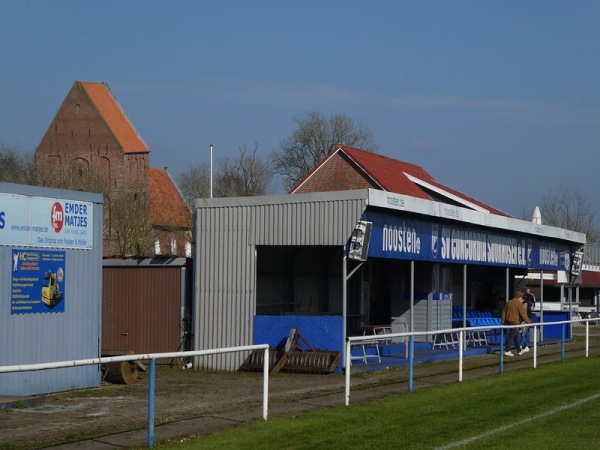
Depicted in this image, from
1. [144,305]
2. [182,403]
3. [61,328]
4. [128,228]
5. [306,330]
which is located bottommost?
[182,403]

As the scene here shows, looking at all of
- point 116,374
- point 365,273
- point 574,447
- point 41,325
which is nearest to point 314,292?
point 365,273

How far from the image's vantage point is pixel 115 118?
83.4m

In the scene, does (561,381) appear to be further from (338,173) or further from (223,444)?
(338,173)

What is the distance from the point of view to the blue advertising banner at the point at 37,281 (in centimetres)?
1658

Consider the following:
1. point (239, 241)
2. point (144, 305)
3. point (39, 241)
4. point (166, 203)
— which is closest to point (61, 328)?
point (39, 241)

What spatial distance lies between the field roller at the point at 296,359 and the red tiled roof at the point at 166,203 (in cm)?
4674

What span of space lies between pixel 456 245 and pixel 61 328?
39.1ft

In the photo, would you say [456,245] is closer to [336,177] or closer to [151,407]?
[336,177]

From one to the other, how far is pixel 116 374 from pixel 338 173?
73.9ft

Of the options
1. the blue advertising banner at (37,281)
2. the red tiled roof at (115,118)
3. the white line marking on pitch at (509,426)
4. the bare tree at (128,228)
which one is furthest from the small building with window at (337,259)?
the red tiled roof at (115,118)

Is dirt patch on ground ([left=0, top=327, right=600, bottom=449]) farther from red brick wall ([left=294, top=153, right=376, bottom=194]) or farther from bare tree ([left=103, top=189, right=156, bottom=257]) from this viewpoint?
bare tree ([left=103, top=189, right=156, bottom=257])

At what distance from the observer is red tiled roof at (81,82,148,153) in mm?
81438

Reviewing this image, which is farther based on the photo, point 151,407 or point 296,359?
point 296,359

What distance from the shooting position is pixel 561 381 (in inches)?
719
